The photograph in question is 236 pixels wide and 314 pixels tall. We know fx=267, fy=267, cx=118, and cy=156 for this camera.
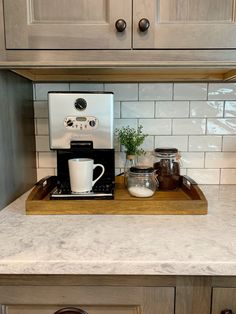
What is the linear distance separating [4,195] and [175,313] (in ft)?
2.13

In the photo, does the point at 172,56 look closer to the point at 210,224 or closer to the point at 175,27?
the point at 175,27

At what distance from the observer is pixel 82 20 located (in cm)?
80

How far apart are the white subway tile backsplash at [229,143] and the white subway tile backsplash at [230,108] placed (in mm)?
98

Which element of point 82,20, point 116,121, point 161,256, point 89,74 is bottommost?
point 161,256

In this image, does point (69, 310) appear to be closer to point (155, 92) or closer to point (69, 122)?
point (69, 122)

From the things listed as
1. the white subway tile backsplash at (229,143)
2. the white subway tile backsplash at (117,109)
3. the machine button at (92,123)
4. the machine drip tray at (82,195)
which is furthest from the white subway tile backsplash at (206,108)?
the machine drip tray at (82,195)

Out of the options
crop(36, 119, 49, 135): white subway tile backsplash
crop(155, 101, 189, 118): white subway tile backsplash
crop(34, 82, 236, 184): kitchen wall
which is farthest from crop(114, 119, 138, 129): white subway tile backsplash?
crop(36, 119, 49, 135): white subway tile backsplash

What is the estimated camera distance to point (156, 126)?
3.90 ft

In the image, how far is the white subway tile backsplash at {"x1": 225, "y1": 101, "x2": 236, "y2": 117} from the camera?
3.83 feet

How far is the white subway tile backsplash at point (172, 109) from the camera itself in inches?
46.2

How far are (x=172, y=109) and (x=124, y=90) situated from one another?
0.23 m

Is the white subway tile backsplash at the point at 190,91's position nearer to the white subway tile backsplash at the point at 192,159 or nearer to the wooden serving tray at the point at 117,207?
the white subway tile backsplash at the point at 192,159

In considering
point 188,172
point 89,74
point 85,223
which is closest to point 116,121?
point 89,74

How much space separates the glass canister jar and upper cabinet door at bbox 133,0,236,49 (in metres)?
0.42
